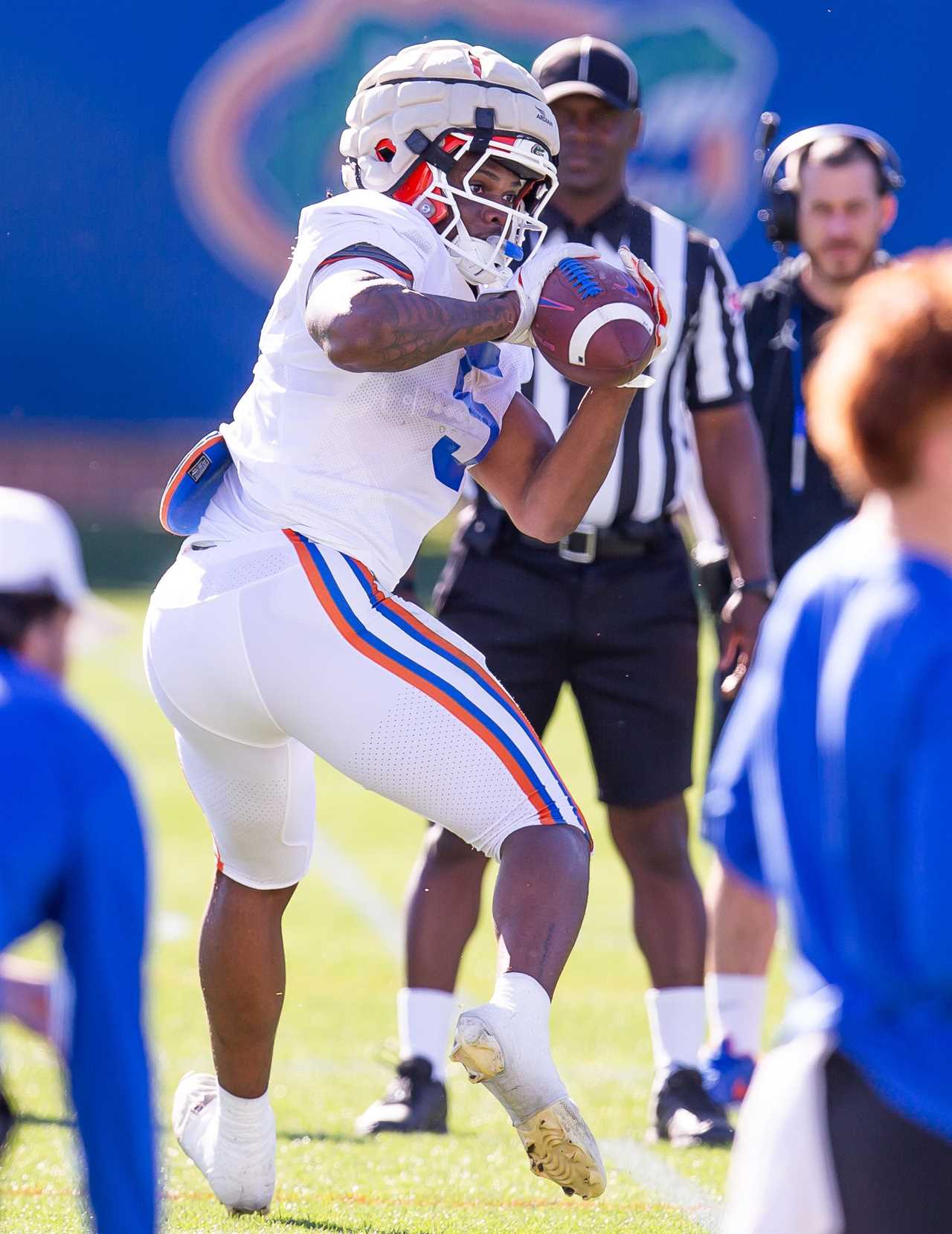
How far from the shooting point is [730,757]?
216 centimetres

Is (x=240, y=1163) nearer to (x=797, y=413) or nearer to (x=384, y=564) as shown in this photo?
(x=384, y=564)

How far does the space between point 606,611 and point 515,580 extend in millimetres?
224

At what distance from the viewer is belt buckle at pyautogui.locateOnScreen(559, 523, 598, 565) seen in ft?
14.7

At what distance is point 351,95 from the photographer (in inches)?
837

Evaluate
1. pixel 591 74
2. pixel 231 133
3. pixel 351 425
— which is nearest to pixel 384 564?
pixel 351 425

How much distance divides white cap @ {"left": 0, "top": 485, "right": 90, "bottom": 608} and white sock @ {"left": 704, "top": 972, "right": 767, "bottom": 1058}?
2.83 meters

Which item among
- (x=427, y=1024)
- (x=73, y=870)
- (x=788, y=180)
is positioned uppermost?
(x=788, y=180)

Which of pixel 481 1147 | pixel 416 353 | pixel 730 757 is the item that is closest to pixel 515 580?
pixel 481 1147

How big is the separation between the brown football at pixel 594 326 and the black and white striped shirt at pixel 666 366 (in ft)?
4.26

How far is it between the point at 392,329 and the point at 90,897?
1.14 m

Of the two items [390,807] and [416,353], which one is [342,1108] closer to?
[416,353]

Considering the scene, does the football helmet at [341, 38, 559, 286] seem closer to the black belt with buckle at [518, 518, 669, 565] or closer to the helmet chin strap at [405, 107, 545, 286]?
the helmet chin strap at [405, 107, 545, 286]

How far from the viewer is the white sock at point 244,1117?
11.2 feet

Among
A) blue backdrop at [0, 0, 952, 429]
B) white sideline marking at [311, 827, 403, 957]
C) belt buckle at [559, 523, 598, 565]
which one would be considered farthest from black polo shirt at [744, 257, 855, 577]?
blue backdrop at [0, 0, 952, 429]
